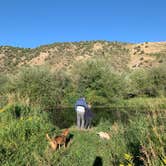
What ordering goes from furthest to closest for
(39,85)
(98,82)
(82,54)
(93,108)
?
(82,54) < (98,82) < (39,85) < (93,108)

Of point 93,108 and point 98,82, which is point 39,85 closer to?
point 98,82

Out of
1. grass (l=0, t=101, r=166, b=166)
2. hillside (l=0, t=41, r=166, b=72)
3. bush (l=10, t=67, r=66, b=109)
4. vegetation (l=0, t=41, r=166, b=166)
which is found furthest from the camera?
hillside (l=0, t=41, r=166, b=72)

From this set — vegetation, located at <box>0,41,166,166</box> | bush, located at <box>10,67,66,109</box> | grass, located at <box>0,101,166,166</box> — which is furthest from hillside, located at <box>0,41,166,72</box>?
grass, located at <box>0,101,166,166</box>

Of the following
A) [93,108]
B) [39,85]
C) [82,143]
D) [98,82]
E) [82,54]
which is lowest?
[93,108]

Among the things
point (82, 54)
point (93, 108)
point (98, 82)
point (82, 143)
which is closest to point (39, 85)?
point (98, 82)

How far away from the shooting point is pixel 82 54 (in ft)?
240

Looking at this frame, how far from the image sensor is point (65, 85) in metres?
38.5

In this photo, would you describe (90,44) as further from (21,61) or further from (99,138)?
(99,138)

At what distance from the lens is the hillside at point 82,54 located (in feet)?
223

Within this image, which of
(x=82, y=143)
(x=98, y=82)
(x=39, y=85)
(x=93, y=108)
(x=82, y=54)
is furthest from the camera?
(x=82, y=54)

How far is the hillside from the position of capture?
223ft

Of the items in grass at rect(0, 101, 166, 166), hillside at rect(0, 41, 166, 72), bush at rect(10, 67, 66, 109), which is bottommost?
grass at rect(0, 101, 166, 166)

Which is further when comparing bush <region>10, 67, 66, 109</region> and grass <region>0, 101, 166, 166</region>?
bush <region>10, 67, 66, 109</region>

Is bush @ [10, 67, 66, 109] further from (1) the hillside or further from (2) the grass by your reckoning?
(1) the hillside
